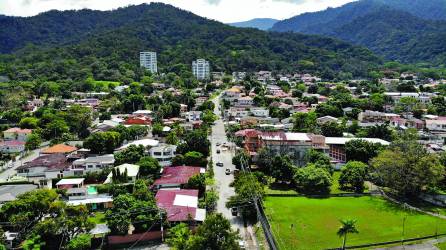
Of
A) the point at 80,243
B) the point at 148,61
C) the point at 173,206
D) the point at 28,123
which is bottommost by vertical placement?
the point at 80,243

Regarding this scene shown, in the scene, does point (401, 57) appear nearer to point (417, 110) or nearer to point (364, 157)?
point (417, 110)

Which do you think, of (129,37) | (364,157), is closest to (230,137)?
(364,157)

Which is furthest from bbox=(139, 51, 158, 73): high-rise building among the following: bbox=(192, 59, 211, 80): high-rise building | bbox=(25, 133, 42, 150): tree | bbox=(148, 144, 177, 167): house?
bbox=(148, 144, 177, 167): house

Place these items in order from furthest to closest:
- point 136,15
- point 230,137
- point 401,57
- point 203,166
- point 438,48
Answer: point 136,15 → point 401,57 → point 438,48 → point 230,137 → point 203,166

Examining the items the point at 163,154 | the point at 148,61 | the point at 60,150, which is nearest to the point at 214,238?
the point at 163,154

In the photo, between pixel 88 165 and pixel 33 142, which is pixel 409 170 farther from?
pixel 33 142

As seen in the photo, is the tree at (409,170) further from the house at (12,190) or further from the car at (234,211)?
the house at (12,190)
